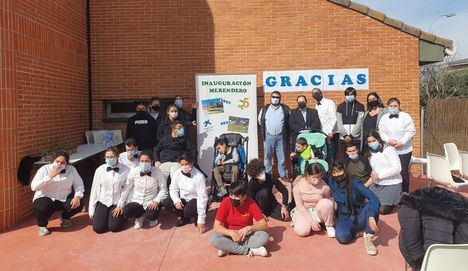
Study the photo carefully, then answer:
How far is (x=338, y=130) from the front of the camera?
7.68 meters

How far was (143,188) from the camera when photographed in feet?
18.2

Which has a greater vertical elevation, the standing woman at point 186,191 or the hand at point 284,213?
the standing woman at point 186,191

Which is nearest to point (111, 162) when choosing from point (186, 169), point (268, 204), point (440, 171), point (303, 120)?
point (186, 169)

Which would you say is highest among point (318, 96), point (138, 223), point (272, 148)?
point (318, 96)

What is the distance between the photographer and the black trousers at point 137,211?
540cm

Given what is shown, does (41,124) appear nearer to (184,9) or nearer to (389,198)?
(184,9)

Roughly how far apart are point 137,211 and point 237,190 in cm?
177

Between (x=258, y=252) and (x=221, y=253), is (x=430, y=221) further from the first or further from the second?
(x=221, y=253)

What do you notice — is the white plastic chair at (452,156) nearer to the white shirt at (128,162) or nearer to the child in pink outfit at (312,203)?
the child in pink outfit at (312,203)

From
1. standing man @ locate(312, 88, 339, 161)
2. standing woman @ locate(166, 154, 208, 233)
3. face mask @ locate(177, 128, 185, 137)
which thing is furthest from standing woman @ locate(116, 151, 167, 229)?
standing man @ locate(312, 88, 339, 161)

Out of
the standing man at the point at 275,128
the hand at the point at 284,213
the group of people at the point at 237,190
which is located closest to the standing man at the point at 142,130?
the group of people at the point at 237,190

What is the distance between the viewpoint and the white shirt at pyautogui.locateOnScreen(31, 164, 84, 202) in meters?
5.37

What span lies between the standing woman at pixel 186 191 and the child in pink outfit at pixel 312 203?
1.31 metres

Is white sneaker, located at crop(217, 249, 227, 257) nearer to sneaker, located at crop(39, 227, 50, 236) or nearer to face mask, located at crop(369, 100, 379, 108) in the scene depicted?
sneaker, located at crop(39, 227, 50, 236)
